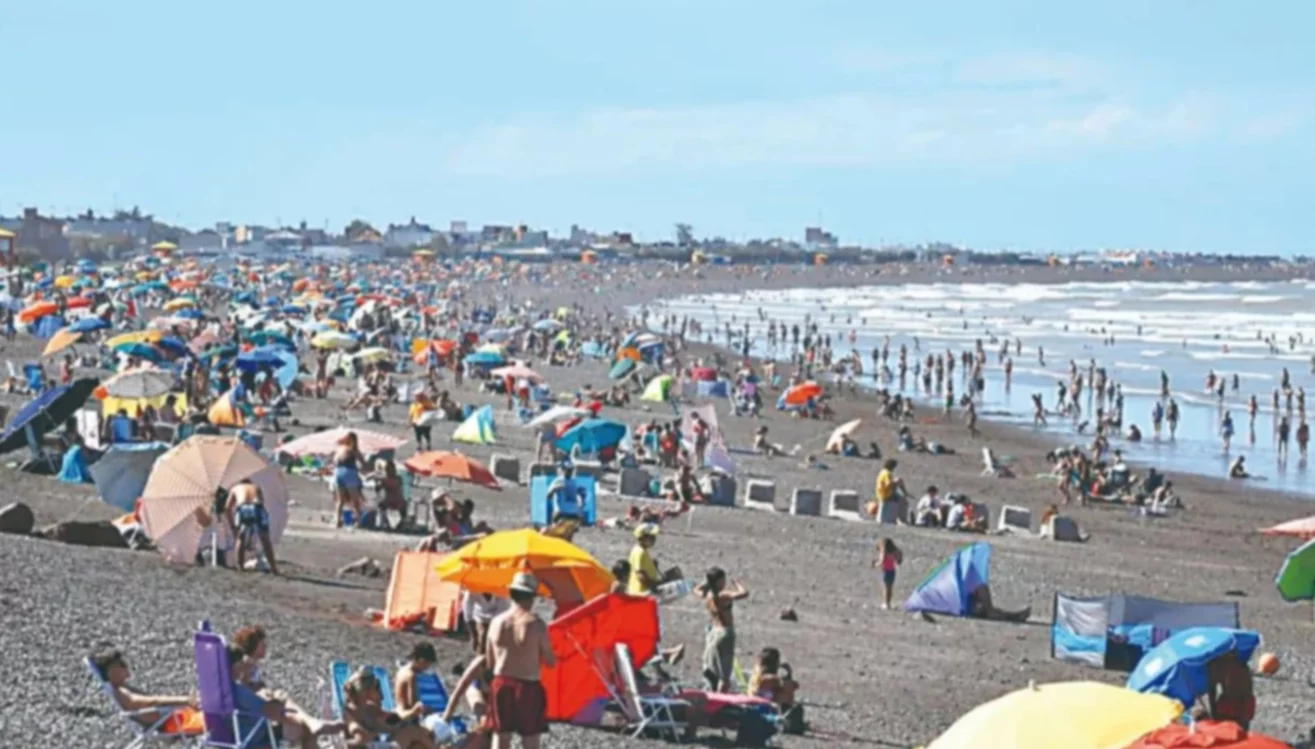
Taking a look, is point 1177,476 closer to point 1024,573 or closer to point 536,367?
point 1024,573

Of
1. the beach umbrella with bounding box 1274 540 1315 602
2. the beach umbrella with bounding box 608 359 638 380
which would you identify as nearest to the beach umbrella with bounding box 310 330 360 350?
the beach umbrella with bounding box 608 359 638 380

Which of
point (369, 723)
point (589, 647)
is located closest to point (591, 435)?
point (589, 647)

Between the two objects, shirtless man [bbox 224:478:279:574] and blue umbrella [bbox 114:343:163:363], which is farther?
blue umbrella [bbox 114:343:163:363]

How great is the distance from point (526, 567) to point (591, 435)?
44.2 ft

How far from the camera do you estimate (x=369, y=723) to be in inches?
362

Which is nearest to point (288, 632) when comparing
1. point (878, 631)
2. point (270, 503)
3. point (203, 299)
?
point (270, 503)

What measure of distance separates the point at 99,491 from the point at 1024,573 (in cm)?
928

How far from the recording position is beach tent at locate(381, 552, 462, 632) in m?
13.5

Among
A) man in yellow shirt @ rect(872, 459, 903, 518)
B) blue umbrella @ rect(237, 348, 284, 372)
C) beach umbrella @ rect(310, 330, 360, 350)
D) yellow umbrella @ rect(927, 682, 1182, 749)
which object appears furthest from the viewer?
beach umbrella @ rect(310, 330, 360, 350)

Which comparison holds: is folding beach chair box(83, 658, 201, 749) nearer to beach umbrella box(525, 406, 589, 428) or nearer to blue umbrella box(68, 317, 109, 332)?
beach umbrella box(525, 406, 589, 428)

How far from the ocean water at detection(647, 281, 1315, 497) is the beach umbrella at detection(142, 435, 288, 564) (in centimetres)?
2216

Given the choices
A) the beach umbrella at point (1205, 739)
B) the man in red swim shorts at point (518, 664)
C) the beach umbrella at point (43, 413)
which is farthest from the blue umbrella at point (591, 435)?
the beach umbrella at point (1205, 739)

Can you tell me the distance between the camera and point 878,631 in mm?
16000

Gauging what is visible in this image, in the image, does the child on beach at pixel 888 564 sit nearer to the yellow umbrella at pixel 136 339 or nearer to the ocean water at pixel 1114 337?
the ocean water at pixel 1114 337
